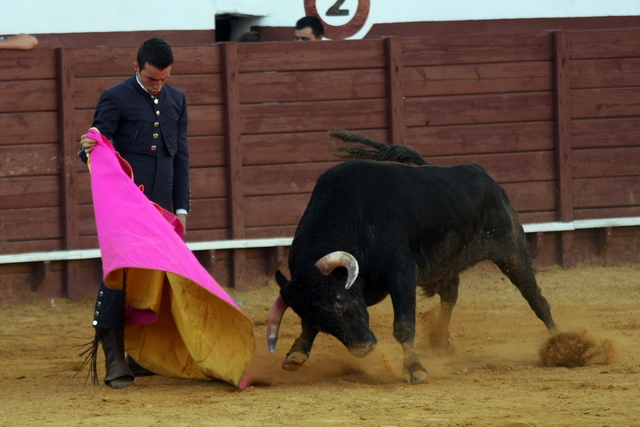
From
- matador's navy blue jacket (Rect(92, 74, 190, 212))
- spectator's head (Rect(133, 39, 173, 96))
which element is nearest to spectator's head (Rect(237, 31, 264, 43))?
matador's navy blue jacket (Rect(92, 74, 190, 212))

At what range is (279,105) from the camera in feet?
23.9

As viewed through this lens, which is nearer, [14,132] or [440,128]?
[14,132]

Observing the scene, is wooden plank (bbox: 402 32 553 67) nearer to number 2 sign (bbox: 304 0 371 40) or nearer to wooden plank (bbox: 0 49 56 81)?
→ number 2 sign (bbox: 304 0 371 40)

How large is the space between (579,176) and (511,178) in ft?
1.94

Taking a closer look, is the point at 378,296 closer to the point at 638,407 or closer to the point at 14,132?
the point at 638,407

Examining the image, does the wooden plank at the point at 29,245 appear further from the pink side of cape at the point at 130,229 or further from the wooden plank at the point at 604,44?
the wooden plank at the point at 604,44

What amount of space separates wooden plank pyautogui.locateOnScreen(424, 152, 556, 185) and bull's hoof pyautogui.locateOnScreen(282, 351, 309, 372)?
350 cm

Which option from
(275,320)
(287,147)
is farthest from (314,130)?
(275,320)

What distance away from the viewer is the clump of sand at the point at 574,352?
4.63m

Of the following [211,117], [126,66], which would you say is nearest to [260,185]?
[211,117]

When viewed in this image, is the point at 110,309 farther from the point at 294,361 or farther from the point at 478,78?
the point at 478,78

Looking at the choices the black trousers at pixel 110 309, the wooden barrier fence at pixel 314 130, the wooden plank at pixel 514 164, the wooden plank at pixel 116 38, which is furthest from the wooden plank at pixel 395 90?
the black trousers at pixel 110 309

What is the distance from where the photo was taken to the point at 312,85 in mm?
7344

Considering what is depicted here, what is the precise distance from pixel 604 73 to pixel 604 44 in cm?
23
